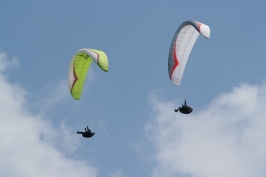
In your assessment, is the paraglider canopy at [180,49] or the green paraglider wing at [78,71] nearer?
the paraglider canopy at [180,49]

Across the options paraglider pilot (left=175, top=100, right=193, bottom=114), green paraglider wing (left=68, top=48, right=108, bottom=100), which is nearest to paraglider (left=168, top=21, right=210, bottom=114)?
paraglider pilot (left=175, top=100, right=193, bottom=114)

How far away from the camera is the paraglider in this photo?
50719mm

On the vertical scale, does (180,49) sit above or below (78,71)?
below

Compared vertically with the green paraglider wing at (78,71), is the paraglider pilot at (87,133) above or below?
below

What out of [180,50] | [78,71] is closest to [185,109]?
[180,50]

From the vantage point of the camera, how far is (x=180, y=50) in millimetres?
51250

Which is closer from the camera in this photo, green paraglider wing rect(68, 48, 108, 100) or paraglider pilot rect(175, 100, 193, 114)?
paraglider pilot rect(175, 100, 193, 114)

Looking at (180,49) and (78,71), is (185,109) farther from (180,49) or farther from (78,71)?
(78,71)

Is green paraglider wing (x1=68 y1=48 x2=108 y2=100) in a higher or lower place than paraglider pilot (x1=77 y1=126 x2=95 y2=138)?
higher

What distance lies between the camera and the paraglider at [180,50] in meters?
50.7

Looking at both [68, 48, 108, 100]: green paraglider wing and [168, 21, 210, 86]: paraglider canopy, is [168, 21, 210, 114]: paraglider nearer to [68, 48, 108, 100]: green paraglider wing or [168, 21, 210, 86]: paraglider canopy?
[168, 21, 210, 86]: paraglider canopy

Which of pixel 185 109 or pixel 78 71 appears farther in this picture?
pixel 78 71

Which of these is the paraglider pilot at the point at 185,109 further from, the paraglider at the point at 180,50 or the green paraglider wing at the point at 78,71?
the green paraglider wing at the point at 78,71

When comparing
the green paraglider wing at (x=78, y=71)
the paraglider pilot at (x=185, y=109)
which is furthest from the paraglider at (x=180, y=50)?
the green paraglider wing at (x=78, y=71)
